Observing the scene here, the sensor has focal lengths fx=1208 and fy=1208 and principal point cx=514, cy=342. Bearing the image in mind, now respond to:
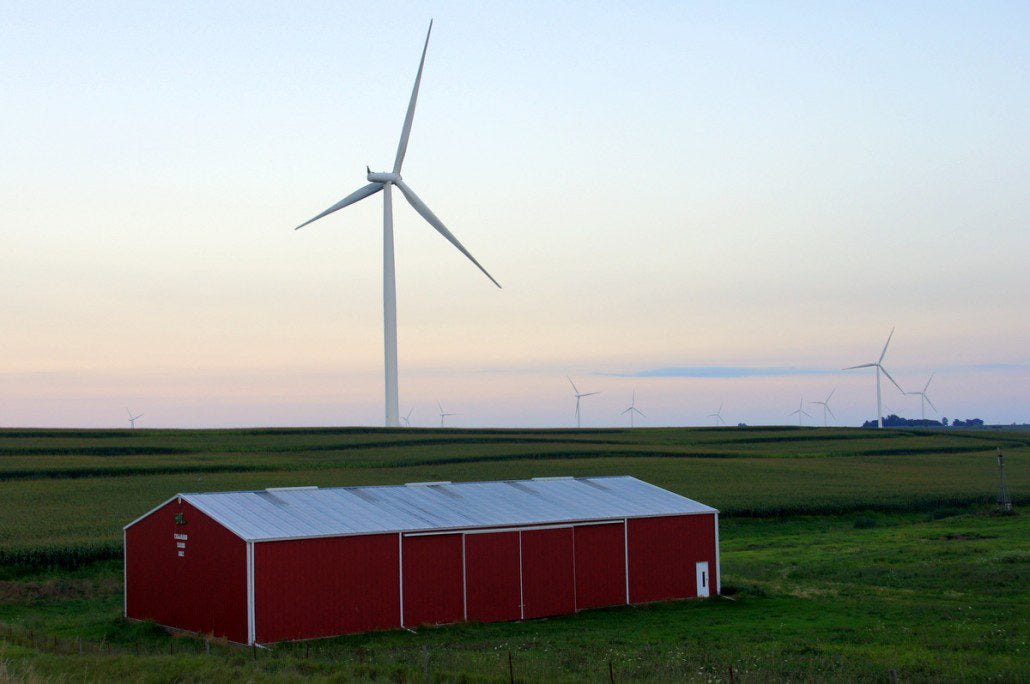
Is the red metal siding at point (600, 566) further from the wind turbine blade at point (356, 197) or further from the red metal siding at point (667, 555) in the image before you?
the wind turbine blade at point (356, 197)

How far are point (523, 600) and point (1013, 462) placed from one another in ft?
256

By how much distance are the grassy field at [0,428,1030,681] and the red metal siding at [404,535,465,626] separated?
4.35 feet

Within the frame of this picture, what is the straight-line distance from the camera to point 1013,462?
107062 mm

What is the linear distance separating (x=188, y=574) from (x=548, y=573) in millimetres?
12546

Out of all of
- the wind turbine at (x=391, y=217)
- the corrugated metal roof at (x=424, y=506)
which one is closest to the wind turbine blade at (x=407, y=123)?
the wind turbine at (x=391, y=217)

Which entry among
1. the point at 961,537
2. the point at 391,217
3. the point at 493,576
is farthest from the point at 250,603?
the point at 391,217

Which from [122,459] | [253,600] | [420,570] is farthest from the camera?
[122,459]

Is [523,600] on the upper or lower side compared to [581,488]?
lower

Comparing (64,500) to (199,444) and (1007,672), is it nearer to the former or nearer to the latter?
(199,444)

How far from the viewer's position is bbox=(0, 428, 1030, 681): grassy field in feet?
96.2

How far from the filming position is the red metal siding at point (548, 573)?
42969mm

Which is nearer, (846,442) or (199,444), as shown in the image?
(199,444)

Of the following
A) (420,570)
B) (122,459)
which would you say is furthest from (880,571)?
(122,459)

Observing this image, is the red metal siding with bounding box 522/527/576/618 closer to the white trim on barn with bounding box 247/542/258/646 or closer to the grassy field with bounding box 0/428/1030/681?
the grassy field with bounding box 0/428/1030/681
